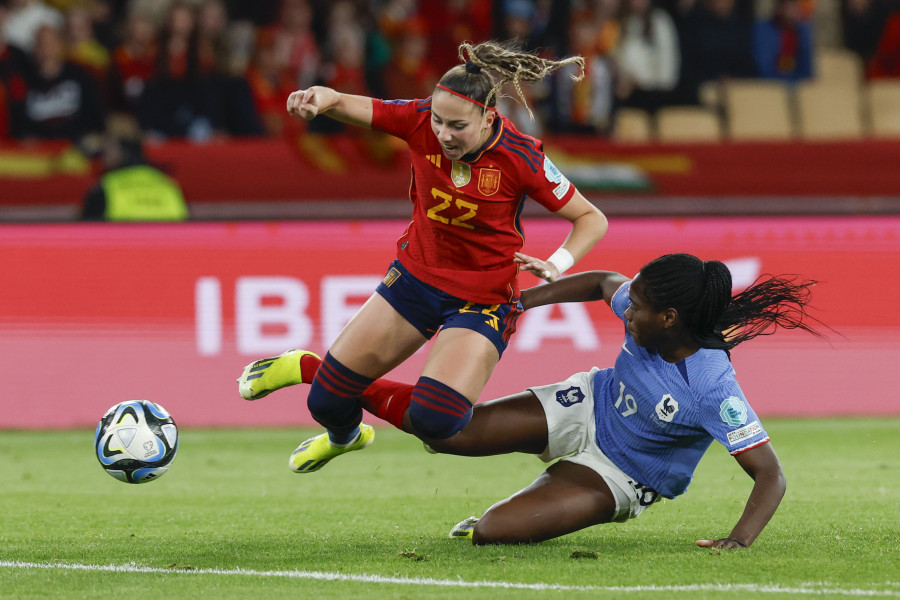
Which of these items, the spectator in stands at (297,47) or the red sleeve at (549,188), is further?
the spectator in stands at (297,47)

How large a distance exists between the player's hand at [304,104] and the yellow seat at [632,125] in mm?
7398

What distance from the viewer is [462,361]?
5.57 meters

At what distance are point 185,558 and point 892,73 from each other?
1070 cm

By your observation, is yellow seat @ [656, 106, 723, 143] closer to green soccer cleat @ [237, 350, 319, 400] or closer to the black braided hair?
green soccer cleat @ [237, 350, 319, 400]

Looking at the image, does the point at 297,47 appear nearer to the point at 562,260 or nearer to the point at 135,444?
the point at 135,444

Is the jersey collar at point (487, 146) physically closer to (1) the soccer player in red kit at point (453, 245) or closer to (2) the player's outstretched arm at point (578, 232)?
(1) the soccer player in red kit at point (453, 245)

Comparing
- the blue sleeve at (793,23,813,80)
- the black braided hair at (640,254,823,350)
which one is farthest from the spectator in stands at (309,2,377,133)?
the black braided hair at (640,254,823,350)

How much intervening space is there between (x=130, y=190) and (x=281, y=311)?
2.03m

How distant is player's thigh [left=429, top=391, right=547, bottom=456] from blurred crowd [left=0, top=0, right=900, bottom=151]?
21.9ft

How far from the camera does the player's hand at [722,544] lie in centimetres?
504

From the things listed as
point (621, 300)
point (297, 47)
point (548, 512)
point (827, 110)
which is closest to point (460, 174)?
point (621, 300)

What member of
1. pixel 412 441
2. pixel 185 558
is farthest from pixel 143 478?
pixel 412 441

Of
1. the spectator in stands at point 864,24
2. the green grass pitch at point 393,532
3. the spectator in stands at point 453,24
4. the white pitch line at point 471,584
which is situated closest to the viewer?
the white pitch line at point 471,584

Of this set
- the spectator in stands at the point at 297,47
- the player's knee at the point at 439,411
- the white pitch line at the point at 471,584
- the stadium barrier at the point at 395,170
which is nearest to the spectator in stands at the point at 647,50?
the stadium barrier at the point at 395,170
